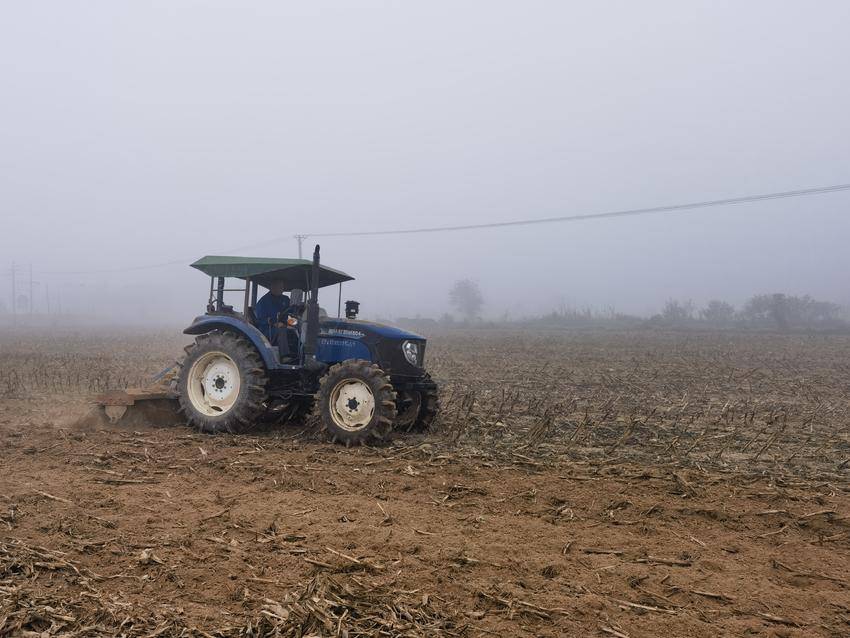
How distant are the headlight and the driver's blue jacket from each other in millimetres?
1959

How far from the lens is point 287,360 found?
27.1ft

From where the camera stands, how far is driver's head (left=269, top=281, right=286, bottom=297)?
→ 859 centimetres

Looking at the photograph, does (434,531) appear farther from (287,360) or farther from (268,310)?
(268,310)

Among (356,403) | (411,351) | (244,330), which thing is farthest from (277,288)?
(356,403)

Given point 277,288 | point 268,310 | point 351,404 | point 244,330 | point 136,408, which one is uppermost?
point 277,288

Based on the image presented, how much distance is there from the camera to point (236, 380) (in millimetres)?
8062

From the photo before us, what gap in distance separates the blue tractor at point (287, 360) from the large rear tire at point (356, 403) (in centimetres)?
1

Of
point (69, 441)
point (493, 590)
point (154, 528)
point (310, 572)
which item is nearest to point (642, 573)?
point (493, 590)

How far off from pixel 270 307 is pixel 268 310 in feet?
0.17

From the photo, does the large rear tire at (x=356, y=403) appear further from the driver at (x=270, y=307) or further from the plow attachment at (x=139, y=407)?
the plow attachment at (x=139, y=407)

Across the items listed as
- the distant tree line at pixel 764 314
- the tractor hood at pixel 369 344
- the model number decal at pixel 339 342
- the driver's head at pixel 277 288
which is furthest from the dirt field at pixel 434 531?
the distant tree line at pixel 764 314

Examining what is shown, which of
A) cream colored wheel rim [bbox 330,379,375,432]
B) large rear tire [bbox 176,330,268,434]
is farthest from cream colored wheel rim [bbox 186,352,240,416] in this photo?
cream colored wheel rim [bbox 330,379,375,432]

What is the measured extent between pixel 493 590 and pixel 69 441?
5.91m

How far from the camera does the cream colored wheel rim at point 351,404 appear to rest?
731cm
